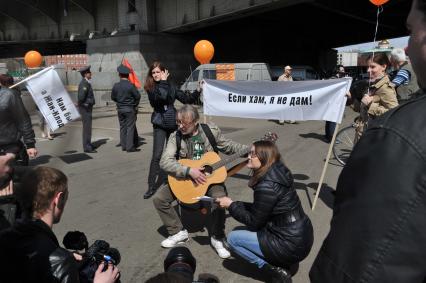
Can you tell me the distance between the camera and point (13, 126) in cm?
516

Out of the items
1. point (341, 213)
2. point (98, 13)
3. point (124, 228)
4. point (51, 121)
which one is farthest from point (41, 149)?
point (98, 13)

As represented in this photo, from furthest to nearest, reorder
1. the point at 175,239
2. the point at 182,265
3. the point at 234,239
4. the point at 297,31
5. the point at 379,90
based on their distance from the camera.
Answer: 1. the point at 297,31
2. the point at 379,90
3. the point at 175,239
4. the point at 234,239
5. the point at 182,265

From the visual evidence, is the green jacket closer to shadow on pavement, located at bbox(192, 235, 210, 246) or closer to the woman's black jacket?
shadow on pavement, located at bbox(192, 235, 210, 246)

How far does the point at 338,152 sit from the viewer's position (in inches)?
302

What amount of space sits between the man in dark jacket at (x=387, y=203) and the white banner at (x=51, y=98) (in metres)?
5.83

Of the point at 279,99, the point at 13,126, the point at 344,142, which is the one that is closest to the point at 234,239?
the point at 279,99

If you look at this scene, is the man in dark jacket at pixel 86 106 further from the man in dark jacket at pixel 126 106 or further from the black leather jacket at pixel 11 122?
the black leather jacket at pixel 11 122

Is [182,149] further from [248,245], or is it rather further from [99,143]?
[99,143]

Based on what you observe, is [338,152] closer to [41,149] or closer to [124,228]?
[124,228]

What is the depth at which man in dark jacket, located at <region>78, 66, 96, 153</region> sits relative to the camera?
9164mm

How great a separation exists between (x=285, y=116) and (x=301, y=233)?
2.26 m

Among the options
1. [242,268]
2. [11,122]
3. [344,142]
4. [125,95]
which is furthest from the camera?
[125,95]

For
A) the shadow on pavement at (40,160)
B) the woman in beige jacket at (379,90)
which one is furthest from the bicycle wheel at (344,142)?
the shadow on pavement at (40,160)

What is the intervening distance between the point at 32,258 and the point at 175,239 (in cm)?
245
